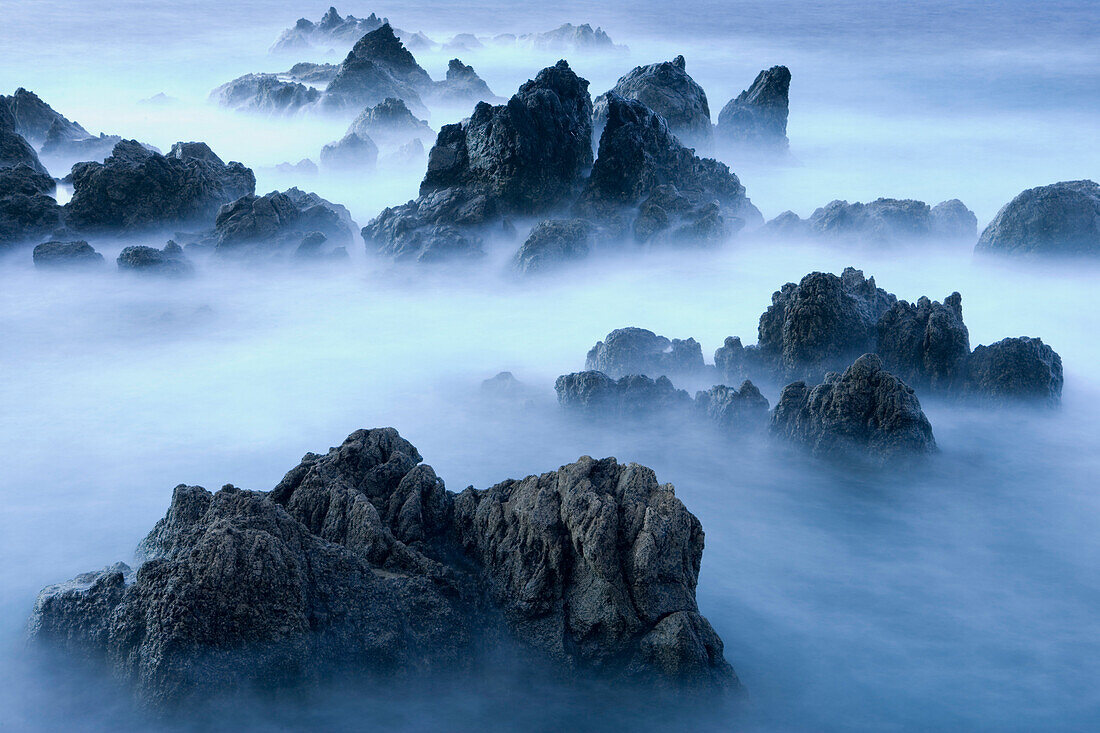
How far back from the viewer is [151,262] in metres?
14.2

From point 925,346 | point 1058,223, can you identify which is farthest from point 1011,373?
point 1058,223

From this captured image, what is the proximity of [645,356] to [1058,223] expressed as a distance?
897 centimetres

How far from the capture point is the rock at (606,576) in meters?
5.43

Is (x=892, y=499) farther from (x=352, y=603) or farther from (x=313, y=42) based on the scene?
(x=313, y=42)

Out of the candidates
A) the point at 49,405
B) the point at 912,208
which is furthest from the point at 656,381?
the point at 912,208

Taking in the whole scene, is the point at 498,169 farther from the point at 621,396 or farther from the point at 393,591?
the point at 393,591

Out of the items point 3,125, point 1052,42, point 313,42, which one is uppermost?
point 1052,42

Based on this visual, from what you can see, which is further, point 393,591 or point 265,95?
point 265,95

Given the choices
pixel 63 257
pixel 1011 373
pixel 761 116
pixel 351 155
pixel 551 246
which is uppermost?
pixel 761 116

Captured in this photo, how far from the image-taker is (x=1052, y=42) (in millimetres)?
46406

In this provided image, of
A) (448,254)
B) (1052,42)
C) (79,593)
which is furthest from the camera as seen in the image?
(1052,42)

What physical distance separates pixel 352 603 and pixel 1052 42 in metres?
52.0

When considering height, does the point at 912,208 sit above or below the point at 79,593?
above

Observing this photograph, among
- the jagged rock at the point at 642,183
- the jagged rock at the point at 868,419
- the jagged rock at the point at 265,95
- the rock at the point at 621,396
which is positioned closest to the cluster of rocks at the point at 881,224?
the jagged rock at the point at 642,183
